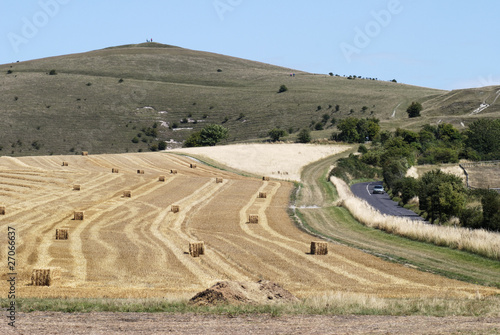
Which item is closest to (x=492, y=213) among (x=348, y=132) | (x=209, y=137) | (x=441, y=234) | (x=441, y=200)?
(x=441, y=200)

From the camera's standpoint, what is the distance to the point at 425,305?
19.0 metres

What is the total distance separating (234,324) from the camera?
16.1 meters

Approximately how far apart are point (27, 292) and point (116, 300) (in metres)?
3.86

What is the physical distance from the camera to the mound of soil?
62.0 ft

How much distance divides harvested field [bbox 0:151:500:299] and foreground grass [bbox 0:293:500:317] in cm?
198

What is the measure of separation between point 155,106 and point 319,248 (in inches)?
5410

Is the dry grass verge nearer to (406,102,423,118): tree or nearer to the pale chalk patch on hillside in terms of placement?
the pale chalk patch on hillside

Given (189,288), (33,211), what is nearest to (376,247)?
(189,288)

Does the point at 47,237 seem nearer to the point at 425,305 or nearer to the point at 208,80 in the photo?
the point at 425,305

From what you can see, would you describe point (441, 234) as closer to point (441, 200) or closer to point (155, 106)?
point (441, 200)

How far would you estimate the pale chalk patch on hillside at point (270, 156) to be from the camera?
84287 millimetres

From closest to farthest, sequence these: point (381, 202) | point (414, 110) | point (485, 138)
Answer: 1. point (381, 202)
2. point (485, 138)
3. point (414, 110)

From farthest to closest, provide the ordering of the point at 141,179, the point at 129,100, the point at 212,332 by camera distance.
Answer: the point at 129,100 → the point at 141,179 → the point at 212,332

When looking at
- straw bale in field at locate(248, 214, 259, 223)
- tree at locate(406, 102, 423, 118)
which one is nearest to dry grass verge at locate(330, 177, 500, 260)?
straw bale in field at locate(248, 214, 259, 223)
